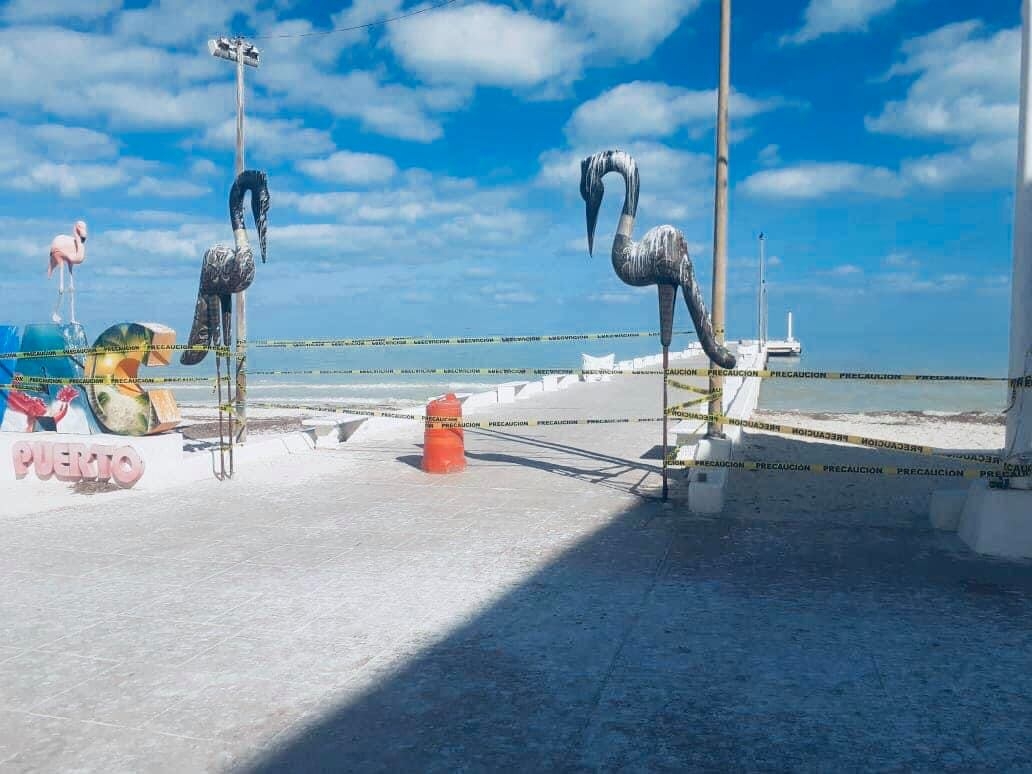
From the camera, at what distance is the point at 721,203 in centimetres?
979

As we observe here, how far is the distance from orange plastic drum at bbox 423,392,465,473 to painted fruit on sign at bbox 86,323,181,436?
11.0 ft

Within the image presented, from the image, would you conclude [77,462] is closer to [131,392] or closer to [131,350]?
[131,392]

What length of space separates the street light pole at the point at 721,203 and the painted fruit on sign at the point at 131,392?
6972 mm

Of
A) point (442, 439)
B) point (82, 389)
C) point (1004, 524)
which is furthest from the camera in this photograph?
point (442, 439)

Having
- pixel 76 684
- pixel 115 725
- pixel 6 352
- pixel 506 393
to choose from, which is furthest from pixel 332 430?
pixel 115 725

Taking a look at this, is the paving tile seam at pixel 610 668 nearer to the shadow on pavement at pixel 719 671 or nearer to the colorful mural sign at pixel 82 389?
the shadow on pavement at pixel 719 671

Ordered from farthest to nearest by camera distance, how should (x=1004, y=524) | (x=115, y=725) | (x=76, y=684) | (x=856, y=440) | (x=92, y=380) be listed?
1. (x=92, y=380)
2. (x=856, y=440)
3. (x=1004, y=524)
4. (x=76, y=684)
5. (x=115, y=725)

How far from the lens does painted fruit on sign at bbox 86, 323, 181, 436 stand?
34.4 ft

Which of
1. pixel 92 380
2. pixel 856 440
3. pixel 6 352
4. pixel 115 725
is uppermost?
pixel 6 352

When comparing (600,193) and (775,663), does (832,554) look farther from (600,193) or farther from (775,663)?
(600,193)

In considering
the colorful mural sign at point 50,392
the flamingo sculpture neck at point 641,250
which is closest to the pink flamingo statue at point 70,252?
the colorful mural sign at point 50,392

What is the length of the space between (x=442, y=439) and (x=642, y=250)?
3773 millimetres

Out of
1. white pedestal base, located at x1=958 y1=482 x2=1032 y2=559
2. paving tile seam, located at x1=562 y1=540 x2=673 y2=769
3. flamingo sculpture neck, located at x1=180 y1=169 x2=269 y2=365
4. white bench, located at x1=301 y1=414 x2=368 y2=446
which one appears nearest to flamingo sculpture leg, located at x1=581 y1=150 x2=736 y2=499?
paving tile seam, located at x1=562 y1=540 x2=673 y2=769

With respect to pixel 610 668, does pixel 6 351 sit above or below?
above
